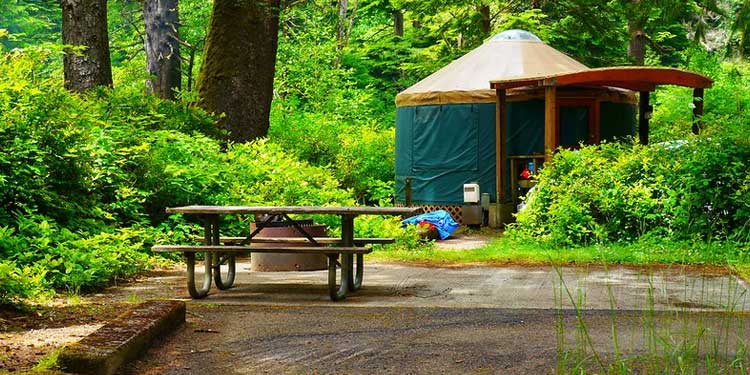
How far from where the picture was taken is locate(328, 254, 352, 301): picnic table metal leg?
6.12m

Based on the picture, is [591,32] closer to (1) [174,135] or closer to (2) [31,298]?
(1) [174,135]

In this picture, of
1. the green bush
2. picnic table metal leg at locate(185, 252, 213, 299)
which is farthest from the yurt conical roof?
picnic table metal leg at locate(185, 252, 213, 299)

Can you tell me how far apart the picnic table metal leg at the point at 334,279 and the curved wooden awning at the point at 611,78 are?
6.77 meters

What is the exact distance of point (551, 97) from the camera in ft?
42.0

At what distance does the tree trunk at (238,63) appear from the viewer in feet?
39.4

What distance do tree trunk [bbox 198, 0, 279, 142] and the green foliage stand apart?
144 inches

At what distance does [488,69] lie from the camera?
14.6 m

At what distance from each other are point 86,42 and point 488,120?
5.64 metres

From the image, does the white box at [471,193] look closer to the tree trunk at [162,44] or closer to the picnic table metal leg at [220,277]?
the tree trunk at [162,44]

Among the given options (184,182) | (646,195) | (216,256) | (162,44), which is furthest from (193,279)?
(162,44)

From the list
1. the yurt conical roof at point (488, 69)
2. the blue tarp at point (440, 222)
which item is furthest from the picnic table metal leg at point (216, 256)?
the yurt conical roof at point (488, 69)

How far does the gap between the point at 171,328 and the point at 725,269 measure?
4.45 meters

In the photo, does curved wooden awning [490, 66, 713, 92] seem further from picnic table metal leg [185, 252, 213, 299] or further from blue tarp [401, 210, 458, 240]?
picnic table metal leg [185, 252, 213, 299]

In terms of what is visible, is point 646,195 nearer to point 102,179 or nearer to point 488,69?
point 102,179
